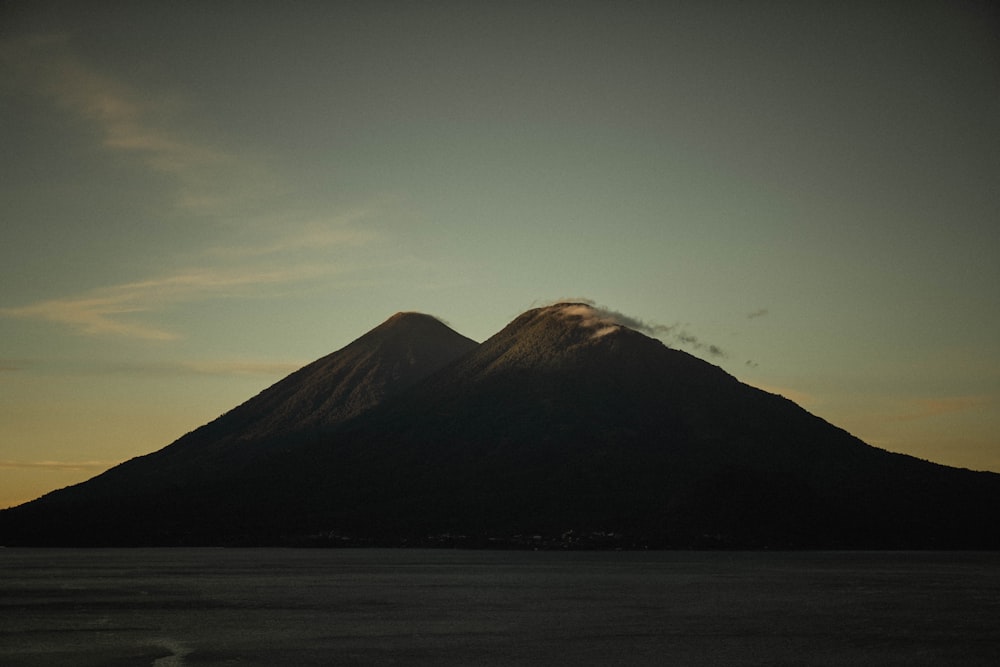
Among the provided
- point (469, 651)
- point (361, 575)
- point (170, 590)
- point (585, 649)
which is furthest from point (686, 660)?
point (361, 575)

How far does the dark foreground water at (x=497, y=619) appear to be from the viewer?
58719mm

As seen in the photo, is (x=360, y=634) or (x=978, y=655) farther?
(x=360, y=634)

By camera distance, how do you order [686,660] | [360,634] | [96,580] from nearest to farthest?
[686,660] < [360,634] < [96,580]

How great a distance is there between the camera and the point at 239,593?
103875 millimetres

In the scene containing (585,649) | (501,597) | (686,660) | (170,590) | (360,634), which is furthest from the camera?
(170,590)

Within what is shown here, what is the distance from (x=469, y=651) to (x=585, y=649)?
617 cm

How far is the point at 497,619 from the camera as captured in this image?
78562mm

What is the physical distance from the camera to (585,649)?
60.9 meters

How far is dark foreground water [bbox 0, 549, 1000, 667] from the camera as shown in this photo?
58719 mm

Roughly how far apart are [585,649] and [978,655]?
20.5 metres

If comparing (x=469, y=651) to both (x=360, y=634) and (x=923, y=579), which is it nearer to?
(x=360, y=634)

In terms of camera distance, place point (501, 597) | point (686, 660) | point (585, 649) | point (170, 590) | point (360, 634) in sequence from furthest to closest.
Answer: point (170, 590)
point (501, 597)
point (360, 634)
point (585, 649)
point (686, 660)

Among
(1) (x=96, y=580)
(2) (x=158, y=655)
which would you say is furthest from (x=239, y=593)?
(2) (x=158, y=655)

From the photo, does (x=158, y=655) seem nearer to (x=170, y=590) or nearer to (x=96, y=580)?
(x=170, y=590)
